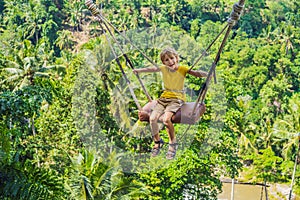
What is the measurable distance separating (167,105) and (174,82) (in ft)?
0.82

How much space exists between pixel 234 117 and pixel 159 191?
10.9 ft

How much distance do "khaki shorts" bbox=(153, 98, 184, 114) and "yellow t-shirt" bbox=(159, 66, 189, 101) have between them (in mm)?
43

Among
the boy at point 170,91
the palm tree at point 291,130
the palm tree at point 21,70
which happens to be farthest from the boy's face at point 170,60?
the palm tree at point 291,130

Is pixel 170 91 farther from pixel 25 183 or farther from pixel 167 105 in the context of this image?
pixel 25 183

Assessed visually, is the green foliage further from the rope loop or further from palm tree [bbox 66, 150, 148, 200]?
the rope loop

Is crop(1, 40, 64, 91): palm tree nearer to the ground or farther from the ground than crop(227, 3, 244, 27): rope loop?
nearer to the ground

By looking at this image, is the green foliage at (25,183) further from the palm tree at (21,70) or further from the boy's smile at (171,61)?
the palm tree at (21,70)

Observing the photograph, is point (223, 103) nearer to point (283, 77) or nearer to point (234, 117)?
point (234, 117)

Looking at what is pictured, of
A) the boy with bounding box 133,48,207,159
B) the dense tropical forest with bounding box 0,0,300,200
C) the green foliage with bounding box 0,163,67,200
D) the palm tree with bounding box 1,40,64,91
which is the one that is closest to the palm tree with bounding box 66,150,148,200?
the dense tropical forest with bounding box 0,0,300,200

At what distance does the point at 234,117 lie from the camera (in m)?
16.6

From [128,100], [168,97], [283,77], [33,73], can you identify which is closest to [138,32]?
[128,100]

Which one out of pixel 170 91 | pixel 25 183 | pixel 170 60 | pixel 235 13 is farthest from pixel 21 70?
pixel 235 13

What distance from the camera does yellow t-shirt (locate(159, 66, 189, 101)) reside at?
5380mm

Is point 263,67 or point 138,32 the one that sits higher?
point 138,32
